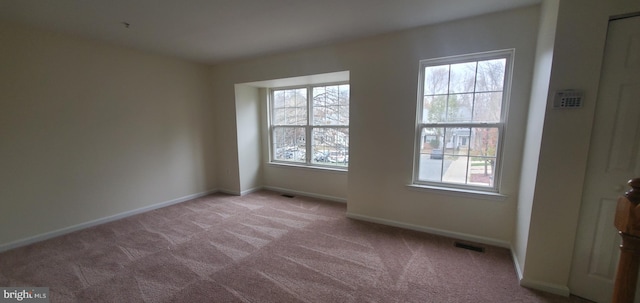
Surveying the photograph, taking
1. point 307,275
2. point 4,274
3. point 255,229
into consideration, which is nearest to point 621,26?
point 307,275

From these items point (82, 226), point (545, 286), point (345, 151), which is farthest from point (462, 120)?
point (82, 226)

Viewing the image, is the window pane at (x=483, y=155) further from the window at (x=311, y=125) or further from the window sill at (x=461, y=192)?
the window at (x=311, y=125)

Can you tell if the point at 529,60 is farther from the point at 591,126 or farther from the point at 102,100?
the point at 102,100

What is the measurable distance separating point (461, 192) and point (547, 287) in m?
0.99

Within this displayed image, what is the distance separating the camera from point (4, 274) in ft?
6.63

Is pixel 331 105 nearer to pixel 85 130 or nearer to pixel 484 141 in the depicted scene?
pixel 484 141

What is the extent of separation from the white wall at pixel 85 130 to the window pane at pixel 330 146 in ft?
7.15

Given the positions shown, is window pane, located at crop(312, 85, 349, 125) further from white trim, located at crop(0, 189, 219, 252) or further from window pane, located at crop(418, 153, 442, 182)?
white trim, located at crop(0, 189, 219, 252)

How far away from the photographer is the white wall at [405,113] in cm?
223

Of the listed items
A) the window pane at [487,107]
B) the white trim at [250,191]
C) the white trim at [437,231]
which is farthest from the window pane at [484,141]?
the white trim at [250,191]

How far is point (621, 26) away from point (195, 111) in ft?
16.0

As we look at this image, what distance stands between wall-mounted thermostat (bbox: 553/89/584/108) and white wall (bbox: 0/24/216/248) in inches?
181

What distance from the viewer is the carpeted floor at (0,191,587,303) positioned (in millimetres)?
1791

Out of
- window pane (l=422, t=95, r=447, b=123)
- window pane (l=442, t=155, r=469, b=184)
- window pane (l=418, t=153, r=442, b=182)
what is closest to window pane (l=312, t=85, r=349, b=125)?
window pane (l=422, t=95, r=447, b=123)
